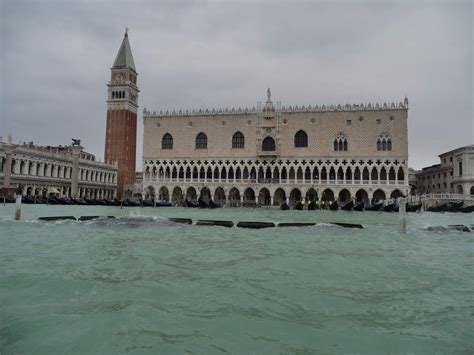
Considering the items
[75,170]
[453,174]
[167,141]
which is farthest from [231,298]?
[75,170]

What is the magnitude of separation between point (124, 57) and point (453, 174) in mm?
40879

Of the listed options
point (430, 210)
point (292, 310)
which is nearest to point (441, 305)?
point (292, 310)

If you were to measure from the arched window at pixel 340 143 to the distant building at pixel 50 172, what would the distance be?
26.6 m

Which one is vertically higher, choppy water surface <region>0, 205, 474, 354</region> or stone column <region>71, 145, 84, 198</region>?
stone column <region>71, 145, 84, 198</region>

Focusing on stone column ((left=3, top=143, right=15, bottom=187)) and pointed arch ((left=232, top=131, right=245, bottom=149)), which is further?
pointed arch ((left=232, top=131, right=245, bottom=149))

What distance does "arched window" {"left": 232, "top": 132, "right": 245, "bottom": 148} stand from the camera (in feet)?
123

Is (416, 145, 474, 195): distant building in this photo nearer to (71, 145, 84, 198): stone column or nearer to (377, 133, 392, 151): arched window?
(377, 133, 392, 151): arched window

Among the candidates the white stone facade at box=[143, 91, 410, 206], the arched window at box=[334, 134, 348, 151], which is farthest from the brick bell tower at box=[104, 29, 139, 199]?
the arched window at box=[334, 134, 348, 151]

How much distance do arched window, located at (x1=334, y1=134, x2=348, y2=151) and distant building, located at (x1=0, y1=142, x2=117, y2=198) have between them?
2661 cm

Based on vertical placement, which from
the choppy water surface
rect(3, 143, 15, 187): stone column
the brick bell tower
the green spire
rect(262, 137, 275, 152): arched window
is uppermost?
the green spire

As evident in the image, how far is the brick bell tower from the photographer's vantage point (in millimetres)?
47562

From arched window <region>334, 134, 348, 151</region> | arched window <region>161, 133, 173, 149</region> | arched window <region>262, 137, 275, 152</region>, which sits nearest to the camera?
arched window <region>334, 134, 348, 151</region>

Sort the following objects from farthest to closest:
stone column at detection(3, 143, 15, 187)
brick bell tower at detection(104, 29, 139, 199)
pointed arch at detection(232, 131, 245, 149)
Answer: brick bell tower at detection(104, 29, 139, 199) < pointed arch at detection(232, 131, 245, 149) < stone column at detection(3, 143, 15, 187)

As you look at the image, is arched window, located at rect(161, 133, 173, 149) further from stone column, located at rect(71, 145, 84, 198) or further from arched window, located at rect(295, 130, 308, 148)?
arched window, located at rect(295, 130, 308, 148)
